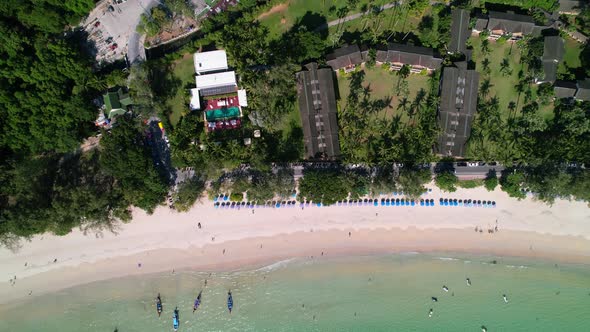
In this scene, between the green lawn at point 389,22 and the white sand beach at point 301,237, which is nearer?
the green lawn at point 389,22

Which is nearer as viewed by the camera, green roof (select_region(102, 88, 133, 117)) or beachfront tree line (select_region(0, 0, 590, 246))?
beachfront tree line (select_region(0, 0, 590, 246))

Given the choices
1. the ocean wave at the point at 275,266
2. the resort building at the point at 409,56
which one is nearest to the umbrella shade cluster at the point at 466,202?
the resort building at the point at 409,56

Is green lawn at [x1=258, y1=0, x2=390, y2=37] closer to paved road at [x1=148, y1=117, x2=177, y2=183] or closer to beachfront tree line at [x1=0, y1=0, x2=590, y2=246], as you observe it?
beachfront tree line at [x1=0, y1=0, x2=590, y2=246]

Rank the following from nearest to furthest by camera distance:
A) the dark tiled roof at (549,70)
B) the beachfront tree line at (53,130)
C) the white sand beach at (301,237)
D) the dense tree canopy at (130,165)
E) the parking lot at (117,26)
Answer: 1. the beachfront tree line at (53,130)
2. the dense tree canopy at (130,165)
3. the dark tiled roof at (549,70)
4. the parking lot at (117,26)
5. the white sand beach at (301,237)

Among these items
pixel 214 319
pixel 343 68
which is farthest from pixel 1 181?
pixel 343 68

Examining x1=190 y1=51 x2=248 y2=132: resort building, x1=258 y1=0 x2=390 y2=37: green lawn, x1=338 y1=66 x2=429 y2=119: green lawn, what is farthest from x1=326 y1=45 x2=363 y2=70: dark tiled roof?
x1=190 y1=51 x2=248 y2=132: resort building

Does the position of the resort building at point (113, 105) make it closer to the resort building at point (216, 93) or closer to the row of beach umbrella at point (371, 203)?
the resort building at point (216, 93)
